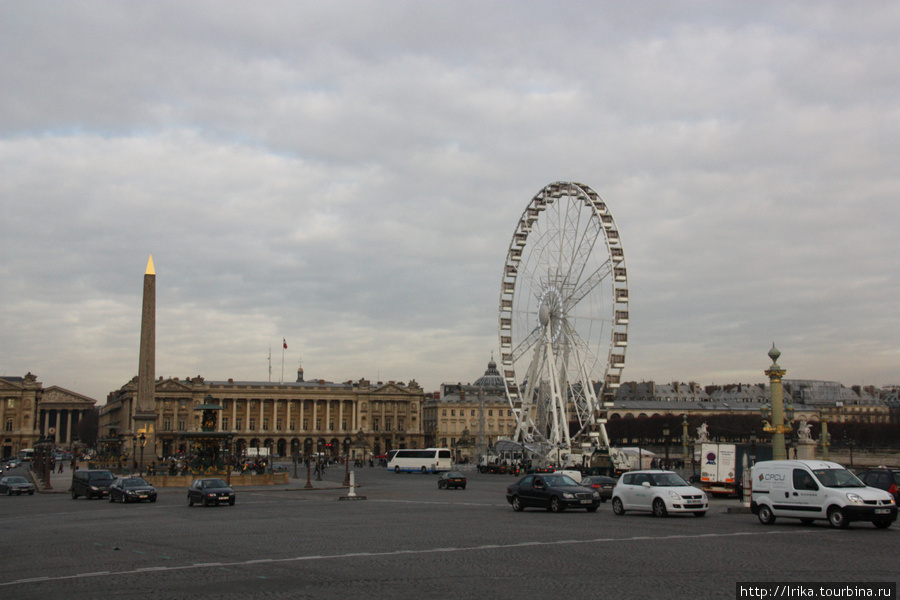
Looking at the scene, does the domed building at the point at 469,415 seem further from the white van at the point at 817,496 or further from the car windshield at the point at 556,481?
the white van at the point at 817,496

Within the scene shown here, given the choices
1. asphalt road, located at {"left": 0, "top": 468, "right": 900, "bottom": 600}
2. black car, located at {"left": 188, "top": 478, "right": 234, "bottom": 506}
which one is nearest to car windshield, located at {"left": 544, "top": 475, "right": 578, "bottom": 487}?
asphalt road, located at {"left": 0, "top": 468, "right": 900, "bottom": 600}

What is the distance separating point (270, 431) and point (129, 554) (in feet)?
466

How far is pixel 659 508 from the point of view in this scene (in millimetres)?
24094

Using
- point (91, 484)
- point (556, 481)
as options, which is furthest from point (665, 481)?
point (91, 484)

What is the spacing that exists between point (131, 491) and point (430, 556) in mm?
24737

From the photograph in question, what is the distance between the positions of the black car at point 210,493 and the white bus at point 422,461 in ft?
166

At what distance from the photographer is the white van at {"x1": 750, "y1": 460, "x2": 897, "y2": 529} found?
63.5ft

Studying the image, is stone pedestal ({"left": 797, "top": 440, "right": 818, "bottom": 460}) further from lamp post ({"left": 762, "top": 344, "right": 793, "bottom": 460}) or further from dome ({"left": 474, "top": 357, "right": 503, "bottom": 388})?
dome ({"left": 474, "top": 357, "right": 503, "bottom": 388})

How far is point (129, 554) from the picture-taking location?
15906mm

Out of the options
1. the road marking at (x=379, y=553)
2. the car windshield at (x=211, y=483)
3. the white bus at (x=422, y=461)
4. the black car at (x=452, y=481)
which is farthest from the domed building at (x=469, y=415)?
the road marking at (x=379, y=553)

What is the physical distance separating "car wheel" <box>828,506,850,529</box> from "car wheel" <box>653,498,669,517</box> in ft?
16.1

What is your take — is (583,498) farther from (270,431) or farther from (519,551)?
(270,431)

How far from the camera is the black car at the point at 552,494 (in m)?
26.5

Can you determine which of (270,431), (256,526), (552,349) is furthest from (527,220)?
(270,431)
